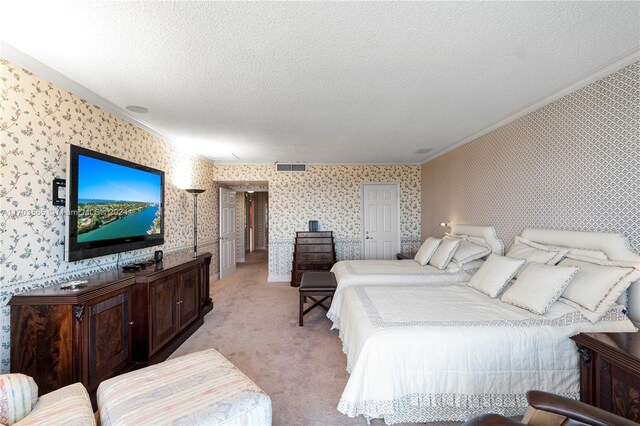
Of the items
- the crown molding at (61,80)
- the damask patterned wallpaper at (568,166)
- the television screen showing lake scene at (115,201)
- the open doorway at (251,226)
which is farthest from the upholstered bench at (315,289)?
the open doorway at (251,226)

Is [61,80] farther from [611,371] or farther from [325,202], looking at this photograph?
[325,202]

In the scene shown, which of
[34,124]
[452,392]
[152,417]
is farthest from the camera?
[34,124]

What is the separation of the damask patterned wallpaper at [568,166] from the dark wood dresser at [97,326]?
153 inches

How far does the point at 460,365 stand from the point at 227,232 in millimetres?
5428

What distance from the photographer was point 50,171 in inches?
83.4

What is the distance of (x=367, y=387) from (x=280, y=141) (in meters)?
3.46

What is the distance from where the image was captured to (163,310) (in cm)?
263

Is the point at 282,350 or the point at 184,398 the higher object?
the point at 184,398

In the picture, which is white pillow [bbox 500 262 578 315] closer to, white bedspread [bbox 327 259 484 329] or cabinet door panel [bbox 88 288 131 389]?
white bedspread [bbox 327 259 484 329]

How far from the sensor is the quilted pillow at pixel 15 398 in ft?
3.84

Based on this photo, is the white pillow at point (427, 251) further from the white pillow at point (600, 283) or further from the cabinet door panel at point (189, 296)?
the cabinet door panel at point (189, 296)

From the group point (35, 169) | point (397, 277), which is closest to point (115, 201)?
point (35, 169)

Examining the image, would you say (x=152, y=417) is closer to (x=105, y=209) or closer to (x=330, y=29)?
(x=105, y=209)

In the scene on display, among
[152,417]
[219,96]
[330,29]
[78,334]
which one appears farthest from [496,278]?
[78,334]
